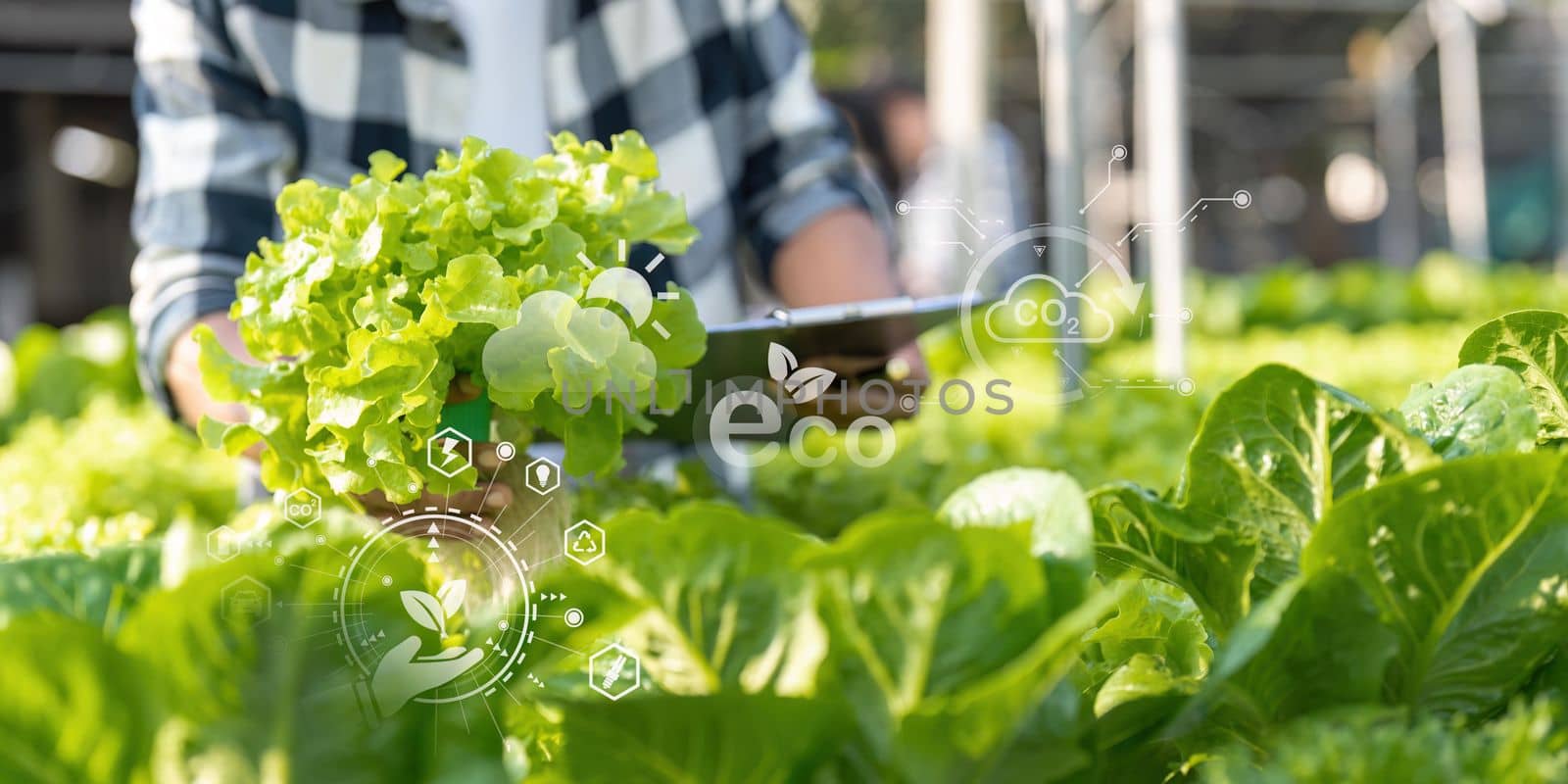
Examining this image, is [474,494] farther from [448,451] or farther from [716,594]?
[716,594]

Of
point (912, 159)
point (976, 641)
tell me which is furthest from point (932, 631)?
point (912, 159)

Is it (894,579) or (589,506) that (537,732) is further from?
(589,506)

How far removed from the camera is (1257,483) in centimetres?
72

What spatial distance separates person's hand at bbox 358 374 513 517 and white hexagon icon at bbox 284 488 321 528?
1.4 inches

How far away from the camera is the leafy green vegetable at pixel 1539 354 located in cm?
79

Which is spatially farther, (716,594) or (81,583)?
(81,583)

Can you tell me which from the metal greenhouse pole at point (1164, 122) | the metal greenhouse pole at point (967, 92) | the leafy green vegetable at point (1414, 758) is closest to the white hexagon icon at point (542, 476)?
the leafy green vegetable at point (1414, 758)

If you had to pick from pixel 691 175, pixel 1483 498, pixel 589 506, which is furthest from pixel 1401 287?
pixel 1483 498

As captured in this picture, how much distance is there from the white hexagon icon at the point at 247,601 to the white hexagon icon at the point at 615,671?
152mm

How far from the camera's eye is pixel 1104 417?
7.77 feet

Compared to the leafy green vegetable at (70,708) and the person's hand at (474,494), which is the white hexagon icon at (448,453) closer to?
the person's hand at (474,494)

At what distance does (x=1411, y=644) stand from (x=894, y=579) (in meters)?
0.31

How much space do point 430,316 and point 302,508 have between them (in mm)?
172

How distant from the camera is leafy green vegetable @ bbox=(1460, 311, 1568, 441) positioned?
0.79 meters
